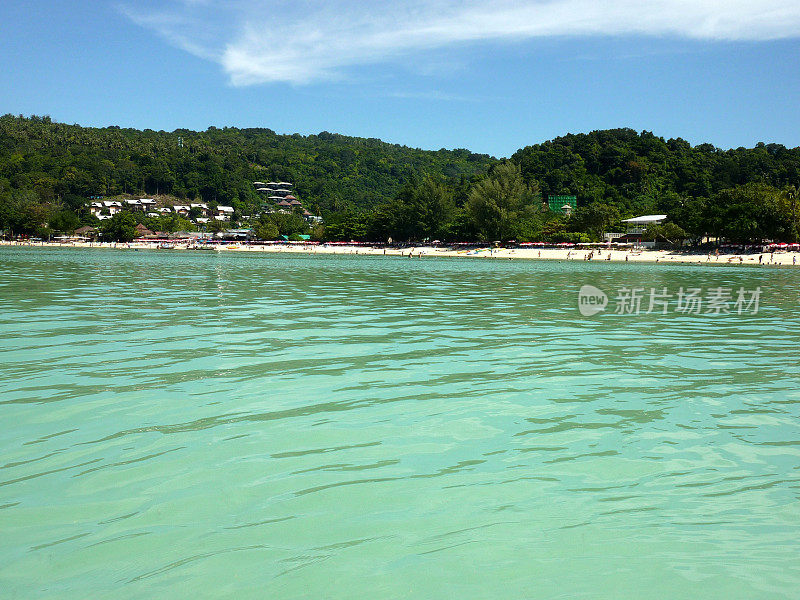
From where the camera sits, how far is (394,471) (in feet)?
16.7

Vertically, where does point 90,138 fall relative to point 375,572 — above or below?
above

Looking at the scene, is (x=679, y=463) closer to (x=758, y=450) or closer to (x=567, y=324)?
(x=758, y=450)

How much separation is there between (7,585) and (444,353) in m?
7.59

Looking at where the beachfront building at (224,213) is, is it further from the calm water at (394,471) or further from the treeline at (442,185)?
the calm water at (394,471)

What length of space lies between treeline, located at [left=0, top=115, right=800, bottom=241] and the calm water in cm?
6199

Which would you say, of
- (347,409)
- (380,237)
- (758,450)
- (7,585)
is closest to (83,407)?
(347,409)

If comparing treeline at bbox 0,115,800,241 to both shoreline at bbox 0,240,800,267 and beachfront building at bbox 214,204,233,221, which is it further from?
shoreline at bbox 0,240,800,267

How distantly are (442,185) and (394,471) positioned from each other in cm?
9322

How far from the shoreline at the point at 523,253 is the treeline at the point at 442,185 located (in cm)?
318

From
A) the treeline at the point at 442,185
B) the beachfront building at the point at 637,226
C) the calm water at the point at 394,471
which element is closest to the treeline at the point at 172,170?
the treeline at the point at 442,185

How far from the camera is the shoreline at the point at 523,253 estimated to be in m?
60.8

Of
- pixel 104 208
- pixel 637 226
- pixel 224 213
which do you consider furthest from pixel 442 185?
pixel 104 208

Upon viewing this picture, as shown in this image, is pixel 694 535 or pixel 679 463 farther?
pixel 679 463

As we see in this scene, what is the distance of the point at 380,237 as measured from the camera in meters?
102
